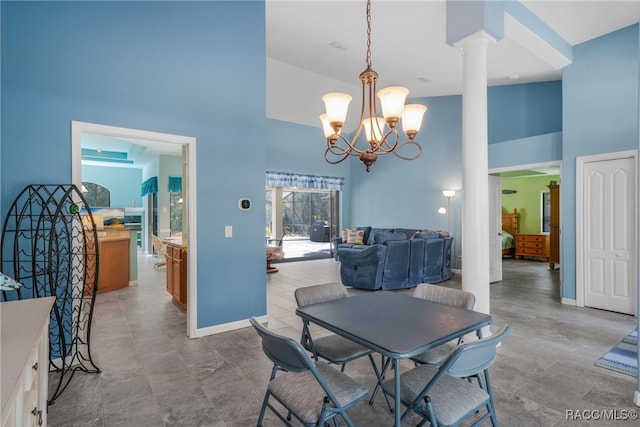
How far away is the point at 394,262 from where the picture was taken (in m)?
5.52

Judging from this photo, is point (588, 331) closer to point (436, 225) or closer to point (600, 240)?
point (600, 240)

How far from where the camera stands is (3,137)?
2561mm

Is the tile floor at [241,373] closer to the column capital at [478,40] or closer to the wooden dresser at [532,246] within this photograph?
the column capital at [478,40]

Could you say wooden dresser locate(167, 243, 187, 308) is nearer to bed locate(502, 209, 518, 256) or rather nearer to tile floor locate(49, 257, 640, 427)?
tile floor locate(49, 257, 640, 427)

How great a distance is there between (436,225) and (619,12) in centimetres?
488

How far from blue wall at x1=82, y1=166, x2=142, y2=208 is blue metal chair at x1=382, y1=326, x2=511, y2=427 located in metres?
12.2

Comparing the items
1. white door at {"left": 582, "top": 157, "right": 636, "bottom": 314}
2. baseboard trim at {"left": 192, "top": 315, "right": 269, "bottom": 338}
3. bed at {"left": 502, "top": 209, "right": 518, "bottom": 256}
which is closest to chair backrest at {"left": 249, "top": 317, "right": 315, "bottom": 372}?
baseboard trim at {"left": 192, "top": 315, "right": 269, "bottom": 338}

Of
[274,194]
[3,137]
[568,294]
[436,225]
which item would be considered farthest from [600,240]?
[274,194]

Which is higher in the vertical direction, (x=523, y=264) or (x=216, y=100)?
(x=216, y=100)

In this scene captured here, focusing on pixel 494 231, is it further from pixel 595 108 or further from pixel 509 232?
pixel 509 232

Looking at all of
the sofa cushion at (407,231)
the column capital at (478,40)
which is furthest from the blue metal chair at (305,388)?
the sofa cushion at (407,231)

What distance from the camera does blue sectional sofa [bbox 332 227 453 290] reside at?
539 centimetres

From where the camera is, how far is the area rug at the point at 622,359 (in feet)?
8.77

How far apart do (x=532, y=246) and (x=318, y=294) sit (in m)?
8.83
